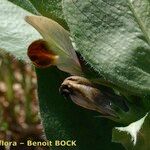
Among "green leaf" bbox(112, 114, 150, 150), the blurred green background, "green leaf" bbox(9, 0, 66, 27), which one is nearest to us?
"green leaf" bbox(112, 114, 150, 150)

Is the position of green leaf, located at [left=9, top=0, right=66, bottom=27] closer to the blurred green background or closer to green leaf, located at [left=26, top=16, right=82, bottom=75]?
green leaf, located at [left=26, top=16, right=82, bottom=75]

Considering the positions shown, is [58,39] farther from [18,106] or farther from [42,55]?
[18,106]

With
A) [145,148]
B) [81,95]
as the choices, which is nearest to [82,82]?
[81,95]

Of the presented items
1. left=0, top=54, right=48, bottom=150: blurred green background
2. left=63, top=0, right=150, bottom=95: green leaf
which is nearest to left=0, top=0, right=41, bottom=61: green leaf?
left=63, top=0, right=150, bottom=95: green leaf

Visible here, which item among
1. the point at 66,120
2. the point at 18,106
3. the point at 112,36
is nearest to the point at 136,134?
the point at 112,36

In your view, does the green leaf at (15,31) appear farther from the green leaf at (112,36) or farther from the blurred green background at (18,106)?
the blurred green background at (18,106)

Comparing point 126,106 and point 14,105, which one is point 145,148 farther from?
point 14,105
